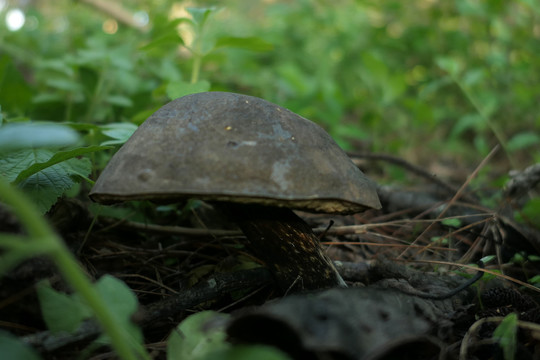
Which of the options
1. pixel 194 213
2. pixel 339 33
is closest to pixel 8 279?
pixel 194 213

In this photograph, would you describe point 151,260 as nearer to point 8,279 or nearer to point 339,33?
point 8,279

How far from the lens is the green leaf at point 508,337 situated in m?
1.05

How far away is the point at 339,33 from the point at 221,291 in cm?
Answer: 503

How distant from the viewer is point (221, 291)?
1.44 metres

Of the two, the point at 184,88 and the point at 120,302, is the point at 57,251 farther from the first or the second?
the point at 184,88

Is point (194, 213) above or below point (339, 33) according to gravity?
below

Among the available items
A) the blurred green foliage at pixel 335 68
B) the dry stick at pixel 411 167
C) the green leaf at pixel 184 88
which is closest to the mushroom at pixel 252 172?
the green leaf at pixel 184 88

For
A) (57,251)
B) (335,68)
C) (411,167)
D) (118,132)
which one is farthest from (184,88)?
(335,68)

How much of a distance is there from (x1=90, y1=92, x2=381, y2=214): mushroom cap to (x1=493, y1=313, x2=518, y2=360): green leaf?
50cm

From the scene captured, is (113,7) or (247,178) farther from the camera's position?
(113,7)

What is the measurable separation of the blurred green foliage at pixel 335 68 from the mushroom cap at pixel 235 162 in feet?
2.40

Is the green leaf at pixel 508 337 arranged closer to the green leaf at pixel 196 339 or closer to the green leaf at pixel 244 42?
the green leaf at pixel 196 339

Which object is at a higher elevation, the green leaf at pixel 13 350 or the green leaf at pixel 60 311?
the green leaf at pixel 13 350

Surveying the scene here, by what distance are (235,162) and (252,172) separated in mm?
58
